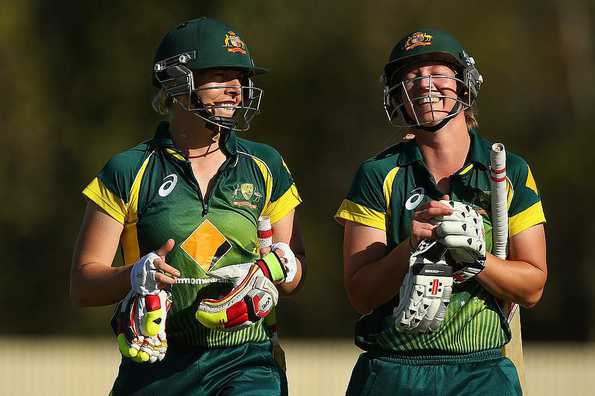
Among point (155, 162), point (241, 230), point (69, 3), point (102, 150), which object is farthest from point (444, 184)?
point (69, 3)

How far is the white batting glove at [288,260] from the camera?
5742 millimetres

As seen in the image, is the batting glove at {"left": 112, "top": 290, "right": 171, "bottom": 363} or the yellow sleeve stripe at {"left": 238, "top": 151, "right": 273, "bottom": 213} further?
the yellow sleeve stripe at {"left": 238, "top": 151, "right": 273, "bottom": 213}

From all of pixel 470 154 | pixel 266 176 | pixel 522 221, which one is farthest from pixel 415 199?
pixel 266 176

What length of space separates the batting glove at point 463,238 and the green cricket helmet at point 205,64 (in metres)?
1.17

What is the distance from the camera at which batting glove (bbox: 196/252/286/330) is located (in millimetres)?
5617

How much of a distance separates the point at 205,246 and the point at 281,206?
468mm

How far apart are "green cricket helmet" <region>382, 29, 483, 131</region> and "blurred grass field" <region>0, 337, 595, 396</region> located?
851cm

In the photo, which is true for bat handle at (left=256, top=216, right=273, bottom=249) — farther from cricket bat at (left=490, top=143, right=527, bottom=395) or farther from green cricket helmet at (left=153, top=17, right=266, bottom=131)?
cricket bat at (left=490, top=143, right=527, bottom=395)

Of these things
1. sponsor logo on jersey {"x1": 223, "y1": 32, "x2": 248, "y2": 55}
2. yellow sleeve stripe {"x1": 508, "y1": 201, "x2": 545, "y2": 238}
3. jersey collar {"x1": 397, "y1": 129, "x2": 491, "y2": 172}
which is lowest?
yellow sleeve stripe {"x1": 508, "y1": 201, "x2": 545, "y2": 238}

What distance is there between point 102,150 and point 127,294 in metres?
21.4

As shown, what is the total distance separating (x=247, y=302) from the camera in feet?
18.4

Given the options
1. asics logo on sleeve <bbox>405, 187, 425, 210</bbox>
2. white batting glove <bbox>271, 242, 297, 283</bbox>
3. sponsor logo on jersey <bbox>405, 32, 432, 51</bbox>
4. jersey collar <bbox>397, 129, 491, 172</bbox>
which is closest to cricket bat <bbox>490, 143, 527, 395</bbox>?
jersey collar <bbox>397, 129, 491, 172</bbox>

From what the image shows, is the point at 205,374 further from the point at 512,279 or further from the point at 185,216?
the point at 512,279

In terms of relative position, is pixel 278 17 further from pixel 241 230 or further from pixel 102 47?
pixel 241 230
